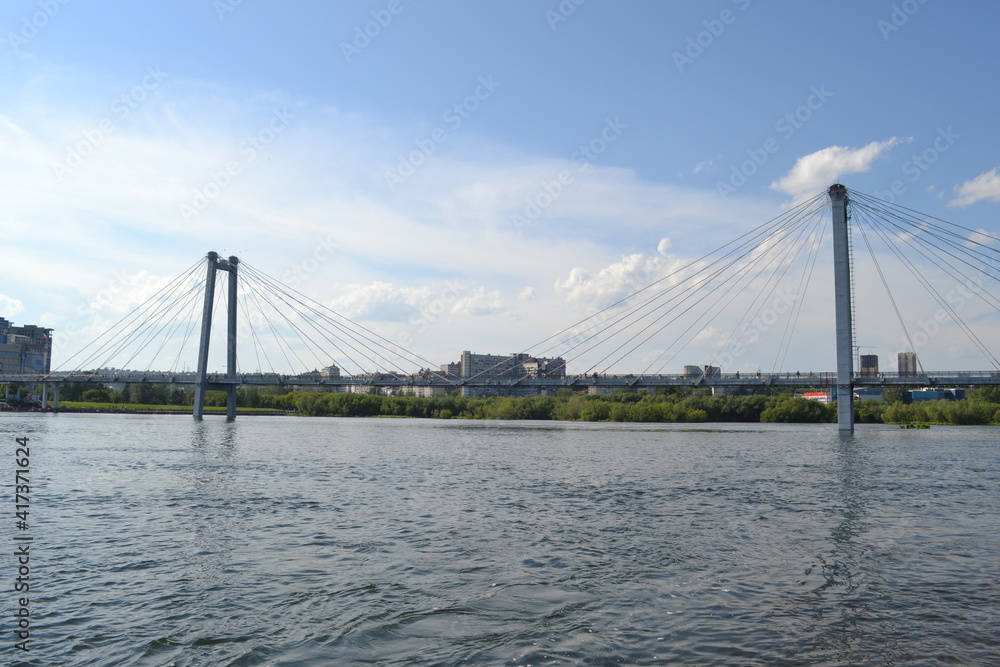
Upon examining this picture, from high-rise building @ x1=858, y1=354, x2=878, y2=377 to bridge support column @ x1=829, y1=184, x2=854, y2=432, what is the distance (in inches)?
166

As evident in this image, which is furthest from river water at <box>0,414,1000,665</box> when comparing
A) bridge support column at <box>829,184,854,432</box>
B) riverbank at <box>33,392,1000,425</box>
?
riverbank at <box>33,392,1000,425</box>

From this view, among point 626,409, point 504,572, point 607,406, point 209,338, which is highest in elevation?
point 209,338

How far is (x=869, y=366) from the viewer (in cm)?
8250

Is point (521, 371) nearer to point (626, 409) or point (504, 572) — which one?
point (626, 409)

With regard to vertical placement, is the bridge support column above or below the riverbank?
above

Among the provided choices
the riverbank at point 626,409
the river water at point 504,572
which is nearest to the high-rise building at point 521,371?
the riverbank at point 626,409

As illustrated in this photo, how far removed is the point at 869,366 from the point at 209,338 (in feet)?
265

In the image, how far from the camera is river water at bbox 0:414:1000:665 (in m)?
10.1

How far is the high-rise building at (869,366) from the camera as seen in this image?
240 feet

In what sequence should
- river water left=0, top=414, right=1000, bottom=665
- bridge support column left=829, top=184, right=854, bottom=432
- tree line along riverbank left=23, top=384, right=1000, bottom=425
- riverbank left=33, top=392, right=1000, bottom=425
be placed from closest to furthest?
1. river water left=0, top=414, right=1000, bottom=665
2. bridge support column left=829, top=184, right=854, bottom=432
3. riverbank left=33, top=392, right=1000, bottom=425
4. tree line along riverbank left=23, top=384, right=1000, bottom=425

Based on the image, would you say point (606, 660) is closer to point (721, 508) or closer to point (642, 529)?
point (642, 529)

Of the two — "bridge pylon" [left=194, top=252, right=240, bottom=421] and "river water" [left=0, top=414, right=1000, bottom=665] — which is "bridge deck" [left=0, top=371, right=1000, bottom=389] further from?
"river water" [left=0, top=414, right=1000, bottom=665]

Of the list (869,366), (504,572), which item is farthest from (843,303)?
(504,572)

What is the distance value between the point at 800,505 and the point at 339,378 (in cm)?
7651
